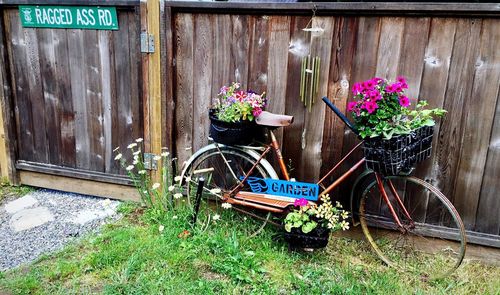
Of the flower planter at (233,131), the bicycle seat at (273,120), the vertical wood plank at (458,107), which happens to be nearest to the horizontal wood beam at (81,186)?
the flower planter at (233,131)

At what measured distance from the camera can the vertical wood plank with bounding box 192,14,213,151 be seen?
3.22m

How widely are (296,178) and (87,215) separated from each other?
6.32 ft

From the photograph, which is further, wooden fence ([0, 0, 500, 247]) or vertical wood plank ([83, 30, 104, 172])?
vertical wood plank ([83, 30, 104, 172])

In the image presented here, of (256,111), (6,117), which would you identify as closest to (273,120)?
(256,111)

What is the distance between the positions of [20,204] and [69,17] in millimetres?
1823

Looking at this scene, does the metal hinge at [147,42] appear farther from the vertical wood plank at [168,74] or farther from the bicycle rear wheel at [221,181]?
the bicycle rear wheel at [221,181]

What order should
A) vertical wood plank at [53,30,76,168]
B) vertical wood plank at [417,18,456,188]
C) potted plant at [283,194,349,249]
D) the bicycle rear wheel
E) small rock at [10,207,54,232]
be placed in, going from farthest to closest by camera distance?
vertical wood plank at [53,30,76,168] < small rock at [10,207,54,232] < the bicycle rear wheel < potted plant at [283,194,349,249] < vertical wood plank at [417,18,456,188]

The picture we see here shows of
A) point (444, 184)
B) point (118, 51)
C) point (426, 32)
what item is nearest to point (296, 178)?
point (444, 184)

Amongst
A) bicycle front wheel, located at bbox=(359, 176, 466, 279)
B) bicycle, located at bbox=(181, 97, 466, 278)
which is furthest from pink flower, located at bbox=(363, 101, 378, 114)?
bicycle front wheel, located at bbox=(359, 176, 466, 279)

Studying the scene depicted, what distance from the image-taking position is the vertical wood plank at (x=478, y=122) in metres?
2.65

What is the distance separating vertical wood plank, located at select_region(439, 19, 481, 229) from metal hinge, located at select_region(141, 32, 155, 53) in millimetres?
2285

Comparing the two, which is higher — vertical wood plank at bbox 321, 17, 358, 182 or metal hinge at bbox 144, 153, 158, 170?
vertical wood plank at bbox 321, 17, 358, 182

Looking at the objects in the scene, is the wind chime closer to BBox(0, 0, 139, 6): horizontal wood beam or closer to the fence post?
the fence post

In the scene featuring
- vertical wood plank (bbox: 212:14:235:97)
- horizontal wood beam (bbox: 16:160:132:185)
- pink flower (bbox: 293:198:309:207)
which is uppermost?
vertical wood plank (bbox: 212:14:235:97)
